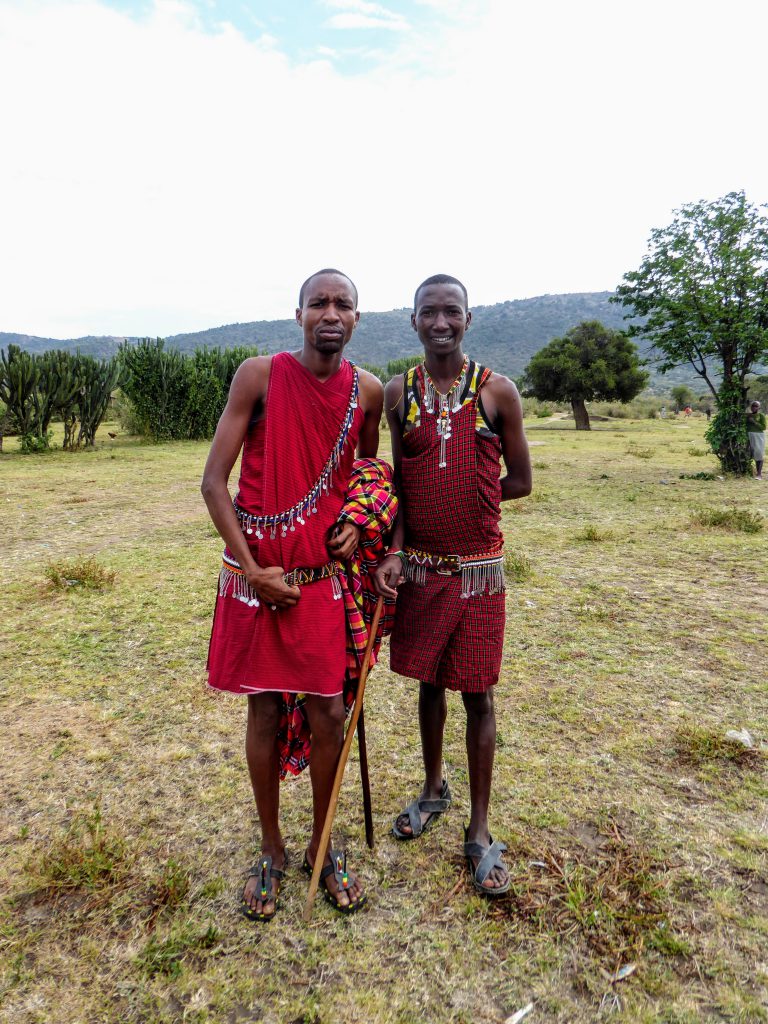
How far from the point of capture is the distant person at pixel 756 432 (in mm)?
13055

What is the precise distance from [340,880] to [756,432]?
13639mm

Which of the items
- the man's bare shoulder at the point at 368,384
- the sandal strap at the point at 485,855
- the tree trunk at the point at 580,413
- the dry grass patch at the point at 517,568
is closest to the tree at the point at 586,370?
the tree trunk at the point at 580,413

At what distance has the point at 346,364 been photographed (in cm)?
243

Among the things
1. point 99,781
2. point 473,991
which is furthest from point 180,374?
point 473,991

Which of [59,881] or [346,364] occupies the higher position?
[346,364]

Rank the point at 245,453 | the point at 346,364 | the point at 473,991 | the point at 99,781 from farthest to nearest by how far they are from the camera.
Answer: the point at 99,781, the point at 346,364, the point at 245,453, the point at 473,991

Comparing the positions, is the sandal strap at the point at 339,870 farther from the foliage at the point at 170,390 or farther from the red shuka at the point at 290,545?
the foliage at the point at 170,390

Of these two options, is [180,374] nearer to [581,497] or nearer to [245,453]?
[581,497]

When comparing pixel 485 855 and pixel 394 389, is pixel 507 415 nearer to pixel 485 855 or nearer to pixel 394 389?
pixel 394 389

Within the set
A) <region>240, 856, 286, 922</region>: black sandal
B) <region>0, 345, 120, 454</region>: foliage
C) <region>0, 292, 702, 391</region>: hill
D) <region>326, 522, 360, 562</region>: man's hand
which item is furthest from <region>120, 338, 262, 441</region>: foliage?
<region>0, 292, 702, 391</region>: hill

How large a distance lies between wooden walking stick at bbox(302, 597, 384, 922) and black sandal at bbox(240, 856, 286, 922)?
0.41 feet

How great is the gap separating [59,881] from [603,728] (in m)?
2.72

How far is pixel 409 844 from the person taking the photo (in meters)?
2.67

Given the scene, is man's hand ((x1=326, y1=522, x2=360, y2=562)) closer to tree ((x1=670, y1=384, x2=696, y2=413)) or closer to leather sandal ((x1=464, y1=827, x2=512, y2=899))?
leather sandal ((x1=464, y1=827, x2=512, y2=899))
